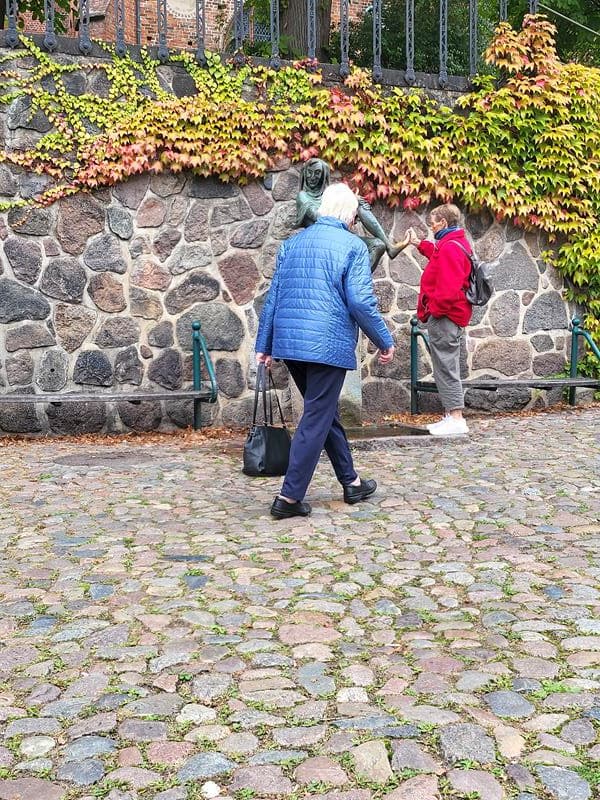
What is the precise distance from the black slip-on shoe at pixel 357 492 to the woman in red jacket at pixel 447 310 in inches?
86.9

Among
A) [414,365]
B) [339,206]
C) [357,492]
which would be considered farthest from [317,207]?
[357,492]

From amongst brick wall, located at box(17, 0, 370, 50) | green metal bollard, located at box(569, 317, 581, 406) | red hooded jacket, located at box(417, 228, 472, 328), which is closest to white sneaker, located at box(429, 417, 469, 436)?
red hooded jacket, located at box(417, 228, 472, 328)

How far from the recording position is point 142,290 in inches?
327

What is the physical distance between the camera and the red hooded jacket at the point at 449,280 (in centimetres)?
759

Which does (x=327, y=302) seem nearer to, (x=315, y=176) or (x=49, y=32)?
(x=315, y=176)

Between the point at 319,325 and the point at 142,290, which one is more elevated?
the point at 142,290

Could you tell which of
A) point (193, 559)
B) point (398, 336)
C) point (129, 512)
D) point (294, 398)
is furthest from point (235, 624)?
point (398, 336)

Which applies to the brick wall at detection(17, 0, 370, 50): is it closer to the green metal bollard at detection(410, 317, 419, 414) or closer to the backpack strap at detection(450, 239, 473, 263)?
the green metal bollard at detection(410, 317, 419, 414)

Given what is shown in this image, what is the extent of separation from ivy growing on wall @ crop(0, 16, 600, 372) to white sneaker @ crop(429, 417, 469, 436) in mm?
2348

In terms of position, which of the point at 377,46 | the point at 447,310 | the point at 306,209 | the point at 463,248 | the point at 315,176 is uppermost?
the point at 377,46

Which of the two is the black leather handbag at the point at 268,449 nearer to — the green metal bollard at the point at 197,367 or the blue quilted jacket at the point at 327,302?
the blue quilted jacket at the point at 327,302

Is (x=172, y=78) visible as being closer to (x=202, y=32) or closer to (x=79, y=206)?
(x=202, y=32)

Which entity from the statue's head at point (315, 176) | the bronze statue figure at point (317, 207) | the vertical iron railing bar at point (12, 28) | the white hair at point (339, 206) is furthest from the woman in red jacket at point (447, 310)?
the vertical iron railing bar at point (12, 28)

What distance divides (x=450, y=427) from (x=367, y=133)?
2.93 m
